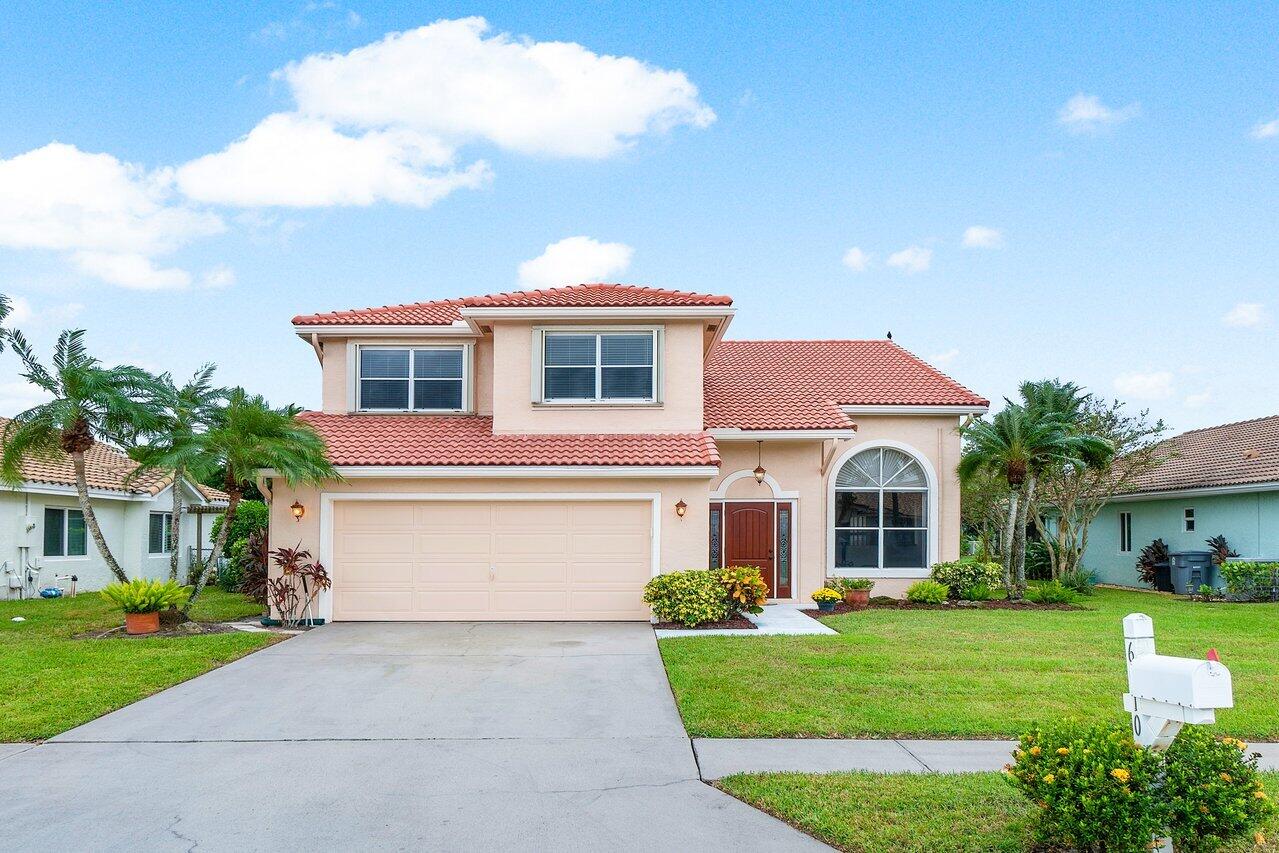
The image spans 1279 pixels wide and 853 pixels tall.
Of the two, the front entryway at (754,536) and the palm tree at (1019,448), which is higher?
the palm tree at (1019,448)

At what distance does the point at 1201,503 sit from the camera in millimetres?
22484

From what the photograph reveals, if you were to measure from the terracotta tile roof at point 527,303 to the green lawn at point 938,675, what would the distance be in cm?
620

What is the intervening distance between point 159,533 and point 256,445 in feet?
47.5

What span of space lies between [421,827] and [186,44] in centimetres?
1550

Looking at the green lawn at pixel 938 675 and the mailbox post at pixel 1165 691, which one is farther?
the green lawn at pixel 938 675

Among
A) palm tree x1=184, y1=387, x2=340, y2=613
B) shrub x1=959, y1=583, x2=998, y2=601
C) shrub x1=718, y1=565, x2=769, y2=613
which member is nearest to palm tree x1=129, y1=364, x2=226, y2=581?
palm tree x1=184, y1=387, x2=340, y2=613

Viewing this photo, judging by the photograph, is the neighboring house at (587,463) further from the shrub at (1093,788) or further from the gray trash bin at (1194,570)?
the shrub at (1093,788)

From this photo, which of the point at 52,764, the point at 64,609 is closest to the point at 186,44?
the point at 64,609

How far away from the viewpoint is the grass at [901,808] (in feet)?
16.4

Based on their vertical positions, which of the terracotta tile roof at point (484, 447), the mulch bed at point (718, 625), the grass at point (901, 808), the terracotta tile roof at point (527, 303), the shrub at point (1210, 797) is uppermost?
the terracotta tile roof at point (527, 303)

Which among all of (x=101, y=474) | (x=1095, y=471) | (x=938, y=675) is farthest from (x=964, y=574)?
(x=101, y=474)

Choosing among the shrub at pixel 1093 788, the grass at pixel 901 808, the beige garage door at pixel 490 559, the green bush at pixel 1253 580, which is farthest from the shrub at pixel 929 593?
the shrub at pixel 1093 788

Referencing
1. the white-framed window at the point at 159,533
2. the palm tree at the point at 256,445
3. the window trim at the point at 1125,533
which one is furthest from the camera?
the window trim at the point at 1125,533

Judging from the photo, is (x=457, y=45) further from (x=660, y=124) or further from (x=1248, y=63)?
(x=1248, y=63)
